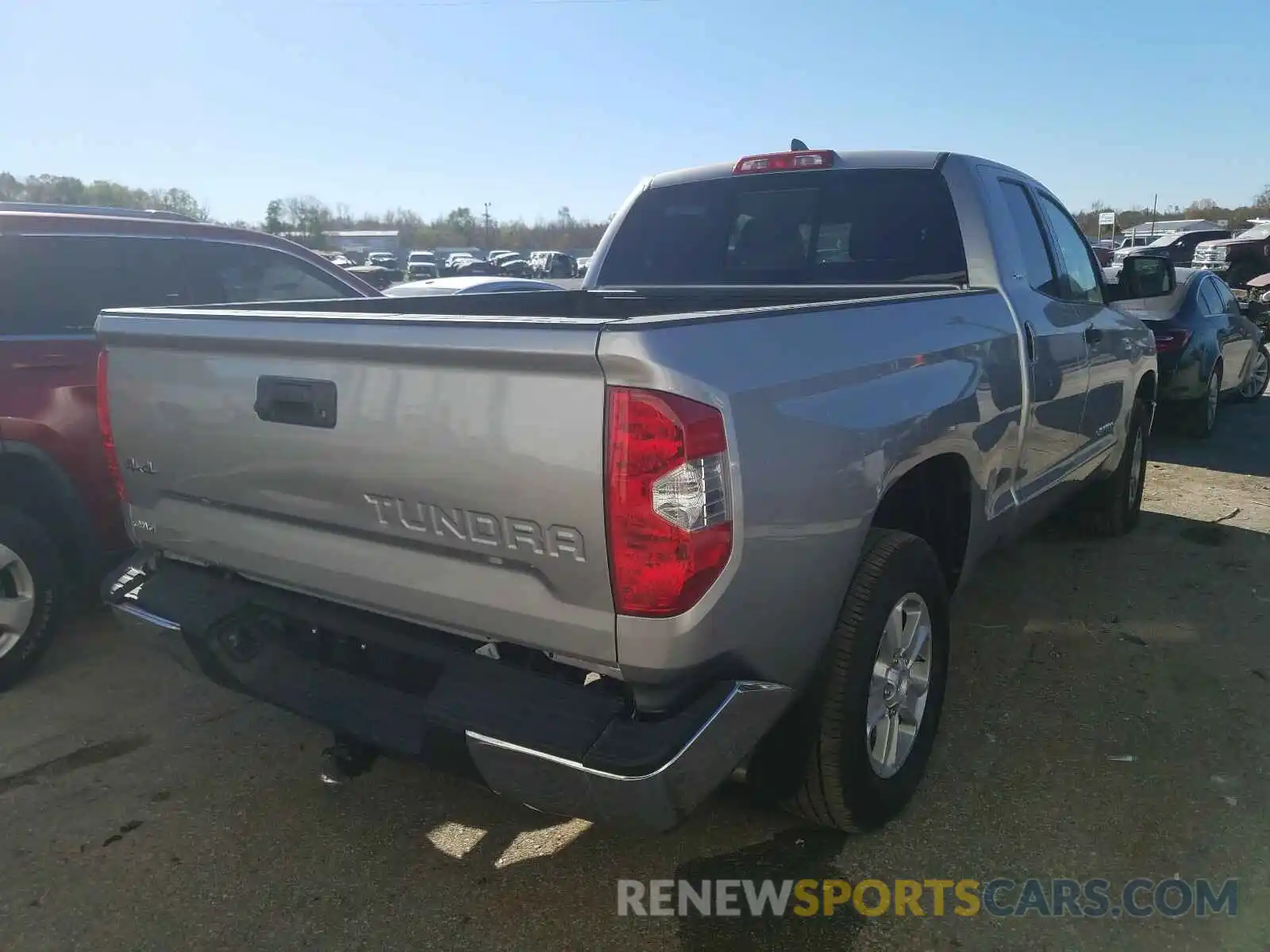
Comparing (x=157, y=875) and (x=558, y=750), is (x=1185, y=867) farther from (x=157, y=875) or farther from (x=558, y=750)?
(x=157, y=875)

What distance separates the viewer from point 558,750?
1947 millimetres

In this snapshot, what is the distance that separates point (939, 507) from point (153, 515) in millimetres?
2418

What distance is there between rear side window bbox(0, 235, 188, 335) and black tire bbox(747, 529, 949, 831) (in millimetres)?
3329

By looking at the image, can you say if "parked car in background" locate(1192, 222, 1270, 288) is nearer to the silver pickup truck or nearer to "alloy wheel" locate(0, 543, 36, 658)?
the silver pickup truck

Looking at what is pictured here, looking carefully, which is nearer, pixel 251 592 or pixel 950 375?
pixel 251 592

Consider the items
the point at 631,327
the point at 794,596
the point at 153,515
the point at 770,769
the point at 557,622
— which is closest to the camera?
the point at 631,327

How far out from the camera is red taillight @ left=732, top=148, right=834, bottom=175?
3969 mm

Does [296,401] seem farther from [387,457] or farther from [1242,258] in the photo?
[1242,258]

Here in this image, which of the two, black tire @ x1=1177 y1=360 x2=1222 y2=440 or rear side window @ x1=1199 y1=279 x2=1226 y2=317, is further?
rear side window @ x1=1199 y1=279 x2=1226 y2=317

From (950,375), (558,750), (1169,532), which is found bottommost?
(1169,532)

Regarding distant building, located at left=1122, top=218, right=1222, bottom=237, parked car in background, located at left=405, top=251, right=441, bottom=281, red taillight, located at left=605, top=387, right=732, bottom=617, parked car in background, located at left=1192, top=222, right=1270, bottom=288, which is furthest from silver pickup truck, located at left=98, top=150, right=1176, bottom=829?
distant building, located at left=1122, top=218, right=1222, bottom=237

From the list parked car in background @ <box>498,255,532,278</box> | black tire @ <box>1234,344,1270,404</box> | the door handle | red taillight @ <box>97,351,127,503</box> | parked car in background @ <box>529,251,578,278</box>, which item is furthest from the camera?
parked car in background @ <box>498,255,532,278</box>

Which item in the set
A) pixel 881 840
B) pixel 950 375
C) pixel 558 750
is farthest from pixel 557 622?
pixel 950 375

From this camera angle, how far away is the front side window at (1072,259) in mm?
4309
